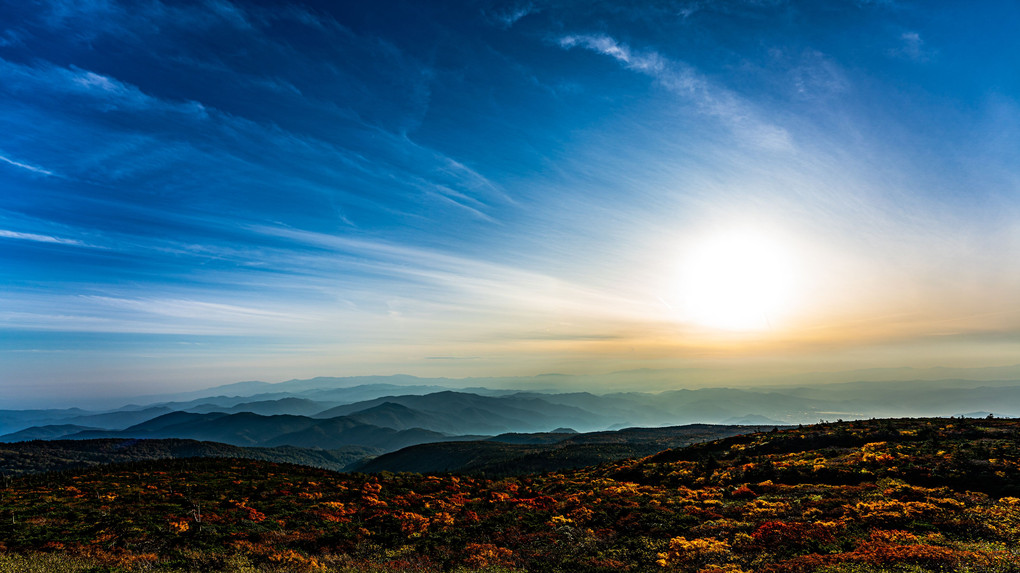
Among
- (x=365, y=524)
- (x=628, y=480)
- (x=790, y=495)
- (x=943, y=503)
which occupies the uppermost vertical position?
(x=943, y=503)

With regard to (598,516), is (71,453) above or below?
below

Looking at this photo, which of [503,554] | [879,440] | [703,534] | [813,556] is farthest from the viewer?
[879,440]

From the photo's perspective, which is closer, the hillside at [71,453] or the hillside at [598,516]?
the hillside at [598,516]

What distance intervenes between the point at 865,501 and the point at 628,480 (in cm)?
2513

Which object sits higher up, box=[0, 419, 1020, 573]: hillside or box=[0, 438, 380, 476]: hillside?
box=[0, 419, 1020, 573]: hillside

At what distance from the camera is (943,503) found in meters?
24.9

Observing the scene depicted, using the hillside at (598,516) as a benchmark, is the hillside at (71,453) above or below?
below

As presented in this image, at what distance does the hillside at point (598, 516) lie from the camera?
2052 centimetres

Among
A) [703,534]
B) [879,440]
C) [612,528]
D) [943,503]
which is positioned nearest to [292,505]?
[612,528]

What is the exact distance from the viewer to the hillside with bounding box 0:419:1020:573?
67.3 ft

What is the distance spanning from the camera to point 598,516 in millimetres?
30688

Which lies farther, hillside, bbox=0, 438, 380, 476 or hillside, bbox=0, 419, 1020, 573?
hillside, bbox=0, 438, 380, 476

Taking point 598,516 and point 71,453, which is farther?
point 71,453

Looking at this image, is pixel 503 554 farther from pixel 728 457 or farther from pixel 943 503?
pixel 728 457
